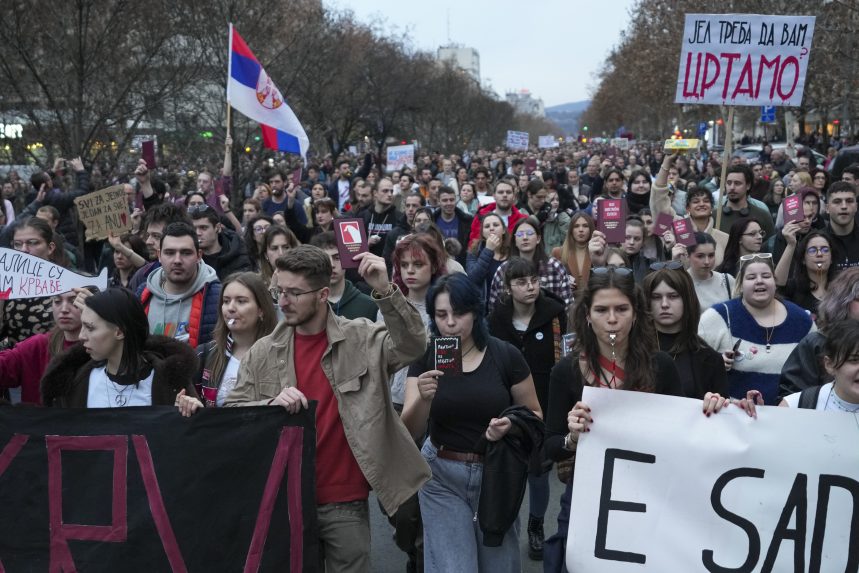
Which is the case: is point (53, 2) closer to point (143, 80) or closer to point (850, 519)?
point (143, 80)

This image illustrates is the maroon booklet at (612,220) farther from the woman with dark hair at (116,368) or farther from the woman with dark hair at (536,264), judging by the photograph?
the woman with dark hair at (116,368)

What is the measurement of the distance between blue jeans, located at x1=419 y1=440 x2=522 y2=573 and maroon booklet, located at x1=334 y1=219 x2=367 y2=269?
5.46 ft

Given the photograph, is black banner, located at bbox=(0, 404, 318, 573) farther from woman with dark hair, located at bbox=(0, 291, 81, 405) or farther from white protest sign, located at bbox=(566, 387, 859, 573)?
white protest sign, located at bbox=(566, 387, 859, 573)

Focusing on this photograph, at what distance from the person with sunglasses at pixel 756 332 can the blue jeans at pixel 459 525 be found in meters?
1.72

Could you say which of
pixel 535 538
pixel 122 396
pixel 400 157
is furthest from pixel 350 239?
pixel 400 157

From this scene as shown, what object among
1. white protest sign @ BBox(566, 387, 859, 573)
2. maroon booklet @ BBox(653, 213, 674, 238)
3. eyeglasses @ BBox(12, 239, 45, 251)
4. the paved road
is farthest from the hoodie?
maroon booklet @ BBox(653, 213, 674, 238)

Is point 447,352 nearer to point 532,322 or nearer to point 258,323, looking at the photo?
point 258,323

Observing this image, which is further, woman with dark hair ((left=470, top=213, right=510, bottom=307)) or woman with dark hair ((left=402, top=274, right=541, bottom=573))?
woman with dark hair ((left=470, top=213, right=510, bottom=307))

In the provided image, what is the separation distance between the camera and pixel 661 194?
31.6 feet

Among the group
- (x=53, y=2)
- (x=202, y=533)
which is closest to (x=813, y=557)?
(x=202, y=533)

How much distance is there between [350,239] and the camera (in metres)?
5.69

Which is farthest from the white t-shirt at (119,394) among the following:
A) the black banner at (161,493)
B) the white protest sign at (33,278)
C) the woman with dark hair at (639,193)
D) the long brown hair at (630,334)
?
the woman with dark hair at (639,193)

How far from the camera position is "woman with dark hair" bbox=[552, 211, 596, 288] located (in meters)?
8.35

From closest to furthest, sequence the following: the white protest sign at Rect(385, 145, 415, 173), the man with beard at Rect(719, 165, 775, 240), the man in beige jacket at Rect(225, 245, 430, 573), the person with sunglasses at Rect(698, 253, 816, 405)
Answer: the man in beige jacket at Rect(225, 245, 430, 573)
the person with sunglasses at Rect(698, 253, 816, 405)
the man with beard at Rect(719, 165, 775, 240)
the white protest sign at Rect(385, 145, 415, 173)
